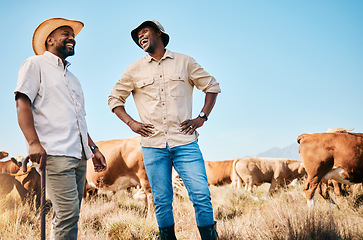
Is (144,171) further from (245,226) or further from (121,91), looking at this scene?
(121,91)

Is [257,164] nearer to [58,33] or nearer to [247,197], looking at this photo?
[247,197]

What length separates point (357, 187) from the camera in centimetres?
841

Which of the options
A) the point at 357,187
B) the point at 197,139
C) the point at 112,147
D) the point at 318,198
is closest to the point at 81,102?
the point at 197,139

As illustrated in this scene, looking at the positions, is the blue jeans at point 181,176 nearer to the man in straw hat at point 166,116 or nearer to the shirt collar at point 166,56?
the man in straw hat at point 166,116

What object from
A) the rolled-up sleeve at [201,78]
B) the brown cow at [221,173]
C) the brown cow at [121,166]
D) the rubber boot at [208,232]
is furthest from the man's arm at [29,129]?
the brown cow at [221,173]

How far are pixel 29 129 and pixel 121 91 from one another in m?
1.24

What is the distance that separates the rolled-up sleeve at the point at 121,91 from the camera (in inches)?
131

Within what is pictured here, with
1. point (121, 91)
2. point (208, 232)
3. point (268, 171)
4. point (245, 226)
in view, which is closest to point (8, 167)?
point (121, 91)

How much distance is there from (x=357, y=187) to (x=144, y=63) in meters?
7.52

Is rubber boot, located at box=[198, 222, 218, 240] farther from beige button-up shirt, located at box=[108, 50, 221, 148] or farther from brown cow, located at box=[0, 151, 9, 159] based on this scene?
brown cow, located at box=[0, 151, 9, 159]

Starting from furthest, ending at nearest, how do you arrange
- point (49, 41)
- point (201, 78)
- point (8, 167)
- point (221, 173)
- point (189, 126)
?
1. point (221, 173)
2. point (8, 167)
3. point (201, 78)
4. point (189, 126)
5. point (49, 41)

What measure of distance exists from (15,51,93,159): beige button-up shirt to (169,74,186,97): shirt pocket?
0.90m

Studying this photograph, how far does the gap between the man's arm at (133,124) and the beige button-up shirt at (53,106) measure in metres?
0.59

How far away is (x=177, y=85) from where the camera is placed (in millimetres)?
3156
